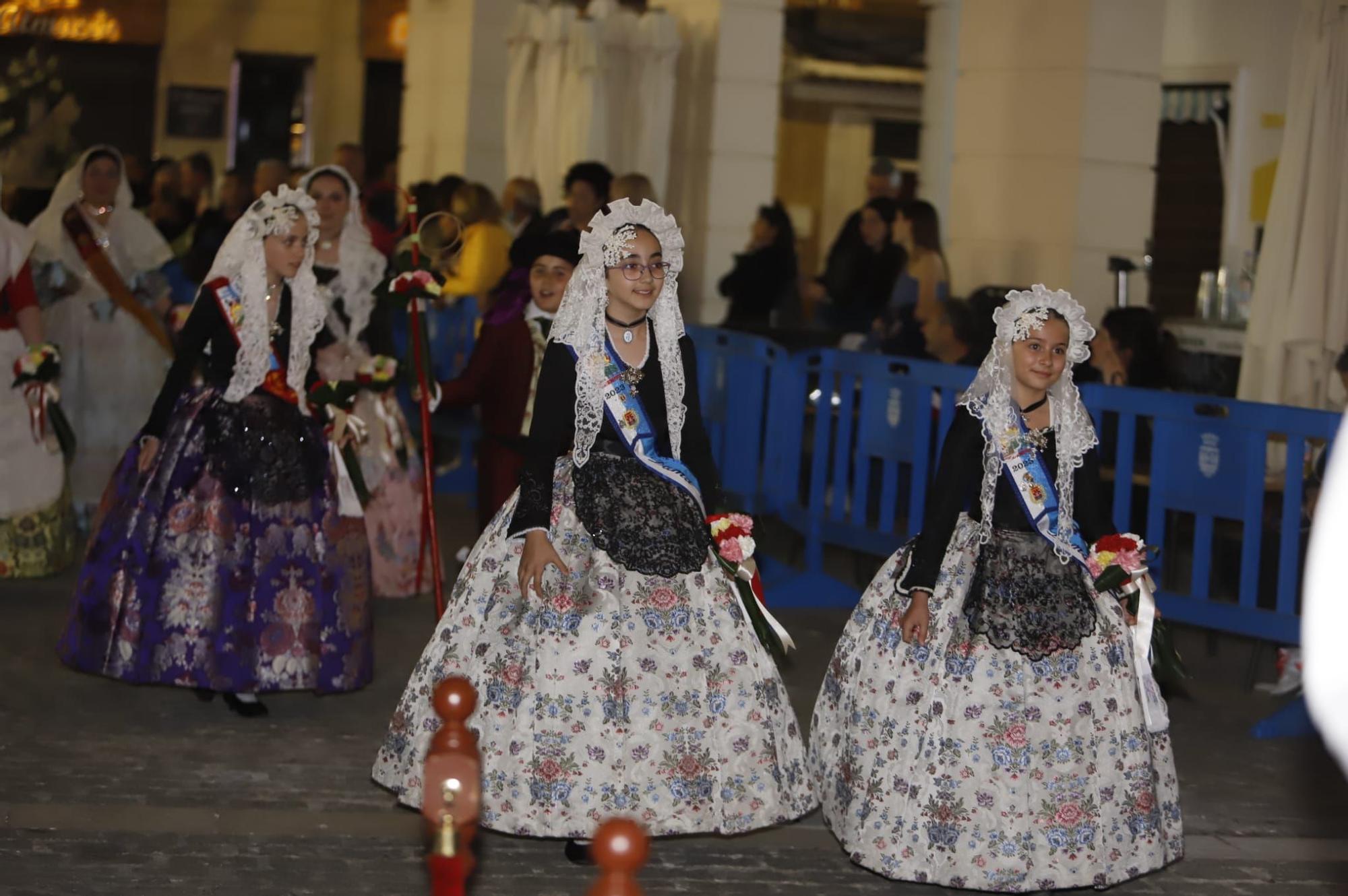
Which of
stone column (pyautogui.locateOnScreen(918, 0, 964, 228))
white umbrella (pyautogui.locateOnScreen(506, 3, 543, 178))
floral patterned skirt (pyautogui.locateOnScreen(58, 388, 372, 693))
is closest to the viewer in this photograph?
floral patterned skirt (pyautogui.locateOnScreen(58, 388, 372, 693))

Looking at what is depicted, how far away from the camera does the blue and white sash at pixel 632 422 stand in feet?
20.2

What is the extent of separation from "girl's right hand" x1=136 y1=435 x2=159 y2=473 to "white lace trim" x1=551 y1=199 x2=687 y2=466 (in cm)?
215

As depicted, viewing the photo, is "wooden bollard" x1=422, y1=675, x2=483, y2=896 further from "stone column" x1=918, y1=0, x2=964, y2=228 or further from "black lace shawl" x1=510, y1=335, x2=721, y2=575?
"stone column" x1=918, y1=0, x2=964, y2=228

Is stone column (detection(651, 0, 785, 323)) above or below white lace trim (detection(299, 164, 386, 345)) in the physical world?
above

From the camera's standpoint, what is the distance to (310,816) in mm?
6461

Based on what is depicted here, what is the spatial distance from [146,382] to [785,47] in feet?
39.2

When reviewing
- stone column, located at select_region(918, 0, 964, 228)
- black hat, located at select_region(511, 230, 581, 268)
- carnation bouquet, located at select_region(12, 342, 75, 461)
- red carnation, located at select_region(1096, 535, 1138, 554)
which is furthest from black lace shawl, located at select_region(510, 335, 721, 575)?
stone column, located at select_region(918, 0, 964, 228)

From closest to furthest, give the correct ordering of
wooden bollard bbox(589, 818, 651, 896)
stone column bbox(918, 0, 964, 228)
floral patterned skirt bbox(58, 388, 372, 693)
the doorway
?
wooden bollard bbox(589, 818, 651, 896) < floral patterned skirt bbox(58, 388, 372, 693) < stone column bbox(918, 0, 964, 228) < the doorway

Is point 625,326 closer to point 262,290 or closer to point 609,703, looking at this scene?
point 609,703

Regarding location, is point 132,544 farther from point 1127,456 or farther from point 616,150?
point 616,150

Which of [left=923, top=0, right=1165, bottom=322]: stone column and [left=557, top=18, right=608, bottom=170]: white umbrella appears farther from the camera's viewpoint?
[left=557, top=18, right=608, bottom=170]: white umbrella

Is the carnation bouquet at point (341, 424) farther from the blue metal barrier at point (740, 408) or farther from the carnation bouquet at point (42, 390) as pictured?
the blue metal barrier at point (740, 408)

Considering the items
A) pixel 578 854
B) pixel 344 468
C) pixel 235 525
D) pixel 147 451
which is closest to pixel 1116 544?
pixel 578 854

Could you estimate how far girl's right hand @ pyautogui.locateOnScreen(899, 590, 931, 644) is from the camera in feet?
19.6
